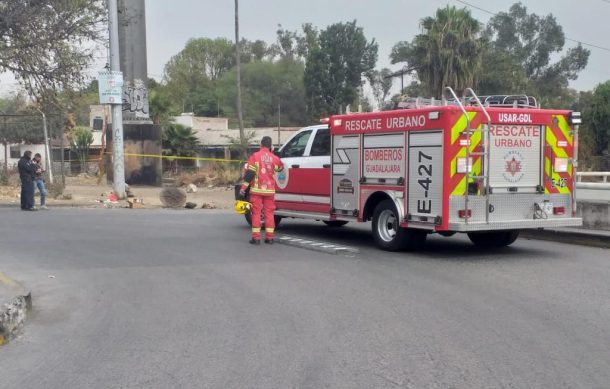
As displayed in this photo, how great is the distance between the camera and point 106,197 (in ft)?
72.0

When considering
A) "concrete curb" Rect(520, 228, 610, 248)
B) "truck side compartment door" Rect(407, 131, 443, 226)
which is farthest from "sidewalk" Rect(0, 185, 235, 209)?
"truck side compartment door" Rect(407, 131, 443, 226)

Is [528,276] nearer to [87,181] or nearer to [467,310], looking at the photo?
[467,310]

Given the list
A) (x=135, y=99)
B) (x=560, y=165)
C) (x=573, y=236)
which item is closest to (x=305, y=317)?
(x=560, y=165)

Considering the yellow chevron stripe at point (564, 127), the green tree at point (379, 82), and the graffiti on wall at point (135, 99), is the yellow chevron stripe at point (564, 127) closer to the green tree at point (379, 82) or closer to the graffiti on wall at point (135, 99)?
the graffiti on wall at point (135, 99)

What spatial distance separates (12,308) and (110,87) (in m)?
15.2

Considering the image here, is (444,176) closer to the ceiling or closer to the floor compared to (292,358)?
closer to the ceiling

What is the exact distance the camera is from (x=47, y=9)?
13.9m

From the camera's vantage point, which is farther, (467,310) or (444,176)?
(444,176)

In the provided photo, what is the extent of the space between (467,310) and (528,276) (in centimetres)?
231

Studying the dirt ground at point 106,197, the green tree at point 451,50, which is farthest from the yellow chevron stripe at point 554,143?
the green tree at point 451,50

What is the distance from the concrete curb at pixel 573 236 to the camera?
1231 centimetres

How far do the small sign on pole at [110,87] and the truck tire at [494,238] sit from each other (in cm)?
1250

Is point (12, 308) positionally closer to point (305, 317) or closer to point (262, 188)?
point (305, 317)

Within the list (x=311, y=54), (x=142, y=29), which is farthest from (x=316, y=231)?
(x=311, y=54)
